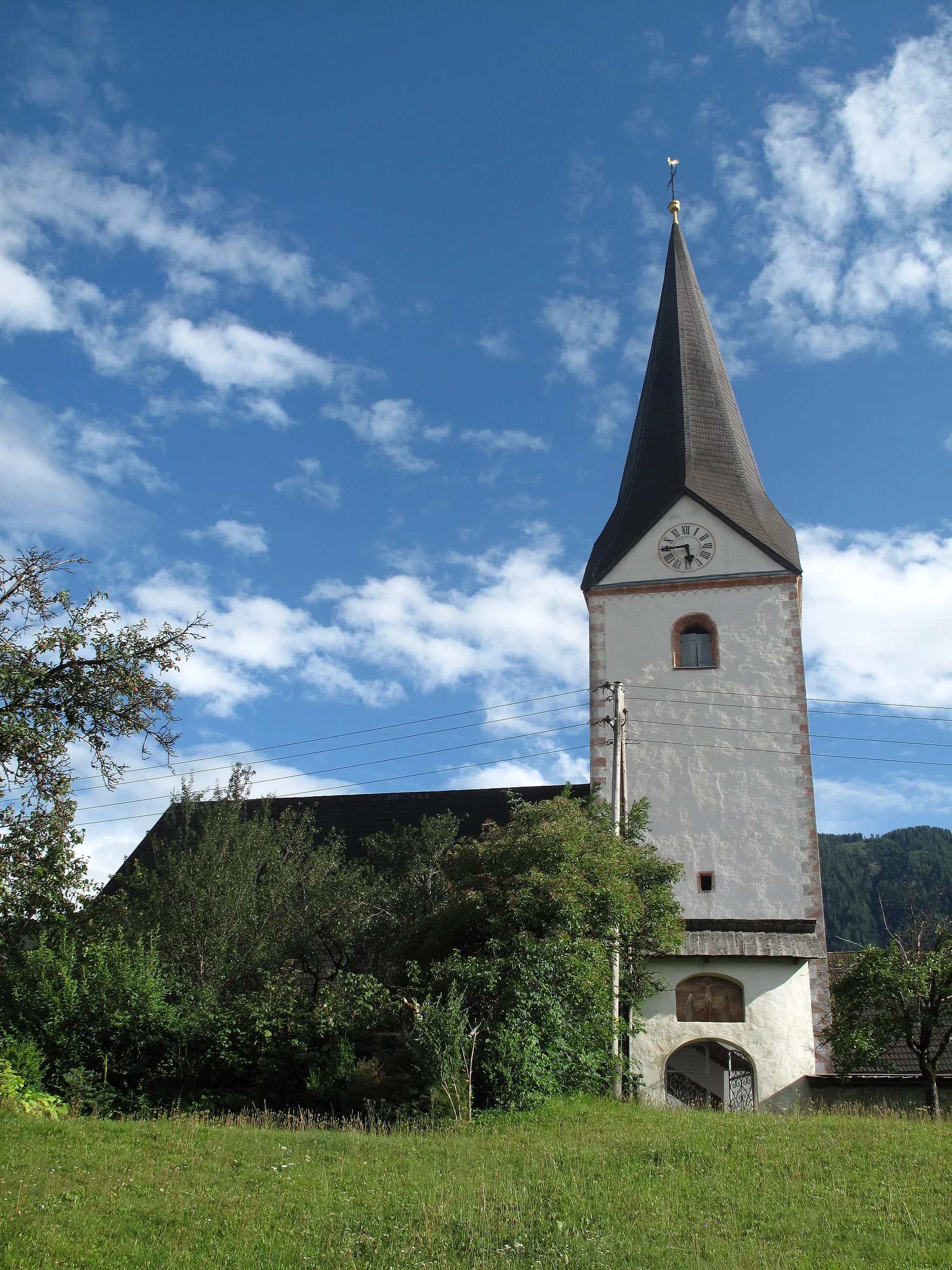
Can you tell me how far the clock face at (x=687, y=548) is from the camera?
921 inches

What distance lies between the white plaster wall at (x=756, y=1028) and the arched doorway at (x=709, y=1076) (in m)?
0.19

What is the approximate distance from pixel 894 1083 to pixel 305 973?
31.4 feet

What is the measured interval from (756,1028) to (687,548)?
10330 millimetres

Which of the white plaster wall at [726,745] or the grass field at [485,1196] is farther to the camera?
the white plaster wall at [726,745]

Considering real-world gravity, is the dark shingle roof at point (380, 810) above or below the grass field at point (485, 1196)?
above

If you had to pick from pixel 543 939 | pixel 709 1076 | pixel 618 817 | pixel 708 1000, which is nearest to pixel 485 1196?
pixel 543 939

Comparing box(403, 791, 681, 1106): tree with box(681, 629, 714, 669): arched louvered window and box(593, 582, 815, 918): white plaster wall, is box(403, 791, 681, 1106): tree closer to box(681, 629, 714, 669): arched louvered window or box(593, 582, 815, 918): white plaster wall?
box(593, 582, 815, 918): white plaster wall

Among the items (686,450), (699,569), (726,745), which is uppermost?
(686,450)

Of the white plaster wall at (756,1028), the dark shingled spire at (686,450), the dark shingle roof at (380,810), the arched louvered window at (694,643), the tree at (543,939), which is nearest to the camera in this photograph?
the tree at (543,939)

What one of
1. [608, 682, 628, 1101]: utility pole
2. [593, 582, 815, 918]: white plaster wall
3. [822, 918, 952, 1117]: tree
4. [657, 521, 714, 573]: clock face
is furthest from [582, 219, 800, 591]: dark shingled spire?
[822, 918, 952, 1117]: tree

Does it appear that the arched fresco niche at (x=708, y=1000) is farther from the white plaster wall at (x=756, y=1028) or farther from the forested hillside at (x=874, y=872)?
the forested hillside at (x=874, y=872)

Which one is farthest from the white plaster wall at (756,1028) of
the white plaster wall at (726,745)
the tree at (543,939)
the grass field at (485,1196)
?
the grass field at (485,1196)

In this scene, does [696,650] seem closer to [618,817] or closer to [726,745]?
[726,745]

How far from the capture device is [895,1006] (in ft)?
50.6
